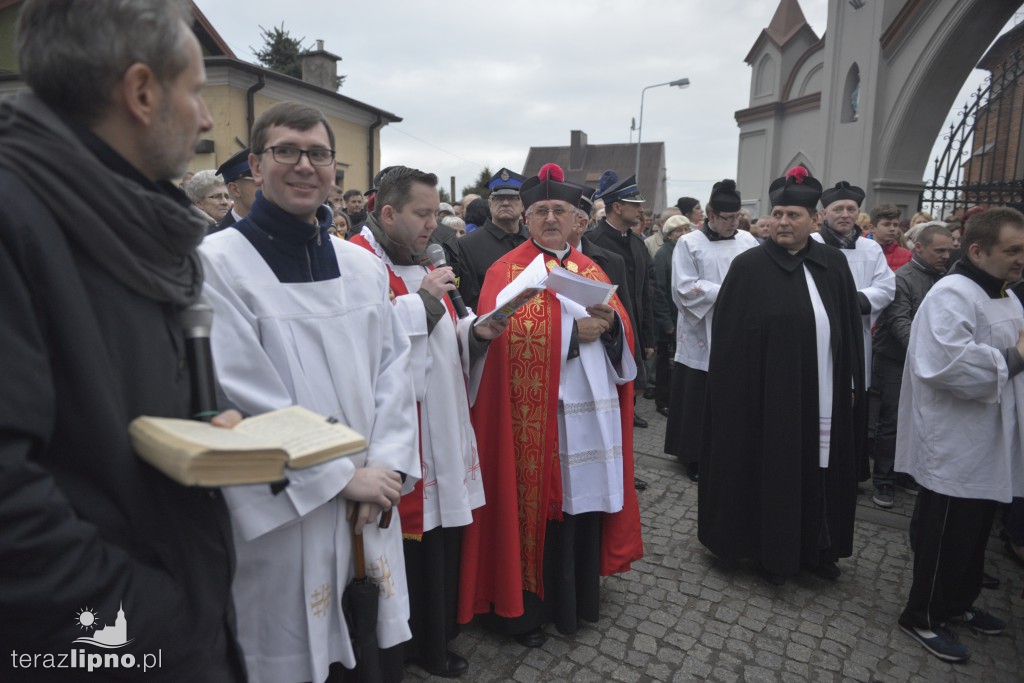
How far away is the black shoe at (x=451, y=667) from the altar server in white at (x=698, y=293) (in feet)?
10.7

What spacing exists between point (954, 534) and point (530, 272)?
255cm

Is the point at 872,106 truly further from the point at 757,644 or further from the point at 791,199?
the point at 757,644

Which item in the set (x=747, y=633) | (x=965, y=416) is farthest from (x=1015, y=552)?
(x=747, y=633)

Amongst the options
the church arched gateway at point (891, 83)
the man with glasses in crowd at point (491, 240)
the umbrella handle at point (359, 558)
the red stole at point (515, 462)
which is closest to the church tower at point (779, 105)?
the church arched gateway at point (891, 83)

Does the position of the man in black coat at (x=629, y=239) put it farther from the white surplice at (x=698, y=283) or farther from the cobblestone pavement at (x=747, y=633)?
the cobblestone pavement at (x=747, y=633)

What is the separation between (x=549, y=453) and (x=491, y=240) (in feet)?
6.94

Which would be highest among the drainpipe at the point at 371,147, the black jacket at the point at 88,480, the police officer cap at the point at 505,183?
the drainpipe at the point at 371,147

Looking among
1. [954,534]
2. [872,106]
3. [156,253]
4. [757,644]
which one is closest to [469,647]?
[757,644]

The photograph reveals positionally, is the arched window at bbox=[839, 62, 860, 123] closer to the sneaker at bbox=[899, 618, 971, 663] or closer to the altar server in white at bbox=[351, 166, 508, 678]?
the sneaker at bbox=[899, 618, 971, 663]

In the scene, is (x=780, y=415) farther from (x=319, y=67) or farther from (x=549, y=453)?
(x=319, y=67)

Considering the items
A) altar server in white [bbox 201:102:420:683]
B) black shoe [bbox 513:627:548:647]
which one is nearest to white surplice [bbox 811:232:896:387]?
black shoe [bbox 513:627:548:647]

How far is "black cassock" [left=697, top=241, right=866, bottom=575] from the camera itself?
3.91 m

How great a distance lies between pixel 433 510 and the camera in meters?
2.89

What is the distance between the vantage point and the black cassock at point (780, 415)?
3.91 m
